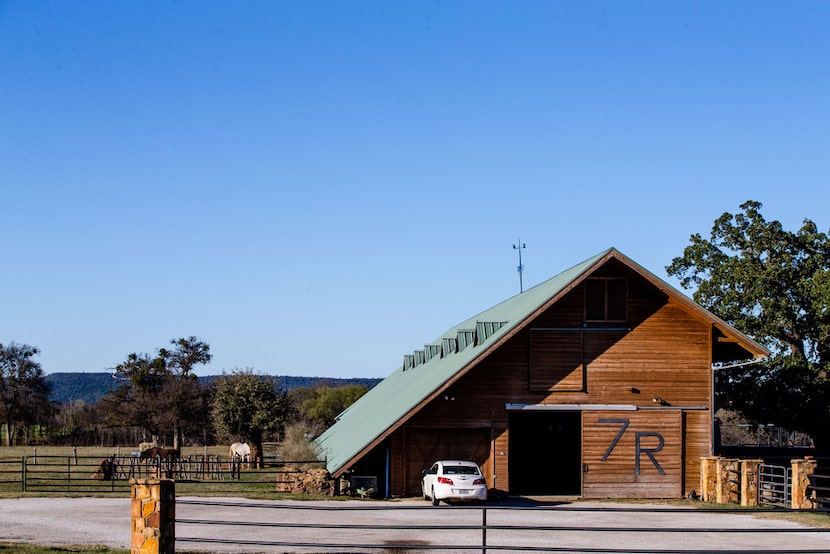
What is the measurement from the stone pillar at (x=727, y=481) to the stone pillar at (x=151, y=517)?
71.9 feet

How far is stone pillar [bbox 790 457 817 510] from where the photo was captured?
1243 inches

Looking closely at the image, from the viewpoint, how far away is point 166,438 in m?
90.4

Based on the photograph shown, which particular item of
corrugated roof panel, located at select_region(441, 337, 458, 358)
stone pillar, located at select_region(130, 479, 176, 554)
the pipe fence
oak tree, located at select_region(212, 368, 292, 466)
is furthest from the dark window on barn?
oak tree, located at select_region(212, 368, 292, 466)

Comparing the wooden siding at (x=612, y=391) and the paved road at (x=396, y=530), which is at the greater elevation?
the wooden siding at (x=612, y=391)

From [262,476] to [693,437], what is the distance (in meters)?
19.3

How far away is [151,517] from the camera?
16.8m

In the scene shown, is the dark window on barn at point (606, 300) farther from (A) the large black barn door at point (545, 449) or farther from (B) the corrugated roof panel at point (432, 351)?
(B) the corrugated roof panel at point (432, 351)

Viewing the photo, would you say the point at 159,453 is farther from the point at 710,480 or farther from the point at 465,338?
the point at 710,480

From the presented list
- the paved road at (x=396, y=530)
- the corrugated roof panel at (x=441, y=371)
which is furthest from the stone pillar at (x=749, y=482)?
the corrugated roof panel at (x=441, y=371)

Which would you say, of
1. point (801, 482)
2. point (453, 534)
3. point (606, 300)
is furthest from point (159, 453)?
point (801, 482)

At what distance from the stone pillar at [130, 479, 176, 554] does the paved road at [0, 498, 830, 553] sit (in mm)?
1874

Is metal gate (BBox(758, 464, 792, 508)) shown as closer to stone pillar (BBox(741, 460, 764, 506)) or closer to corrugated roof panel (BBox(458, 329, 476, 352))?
stone pillar (BBox(741, 460, 764, 506))

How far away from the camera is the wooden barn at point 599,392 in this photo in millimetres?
34469

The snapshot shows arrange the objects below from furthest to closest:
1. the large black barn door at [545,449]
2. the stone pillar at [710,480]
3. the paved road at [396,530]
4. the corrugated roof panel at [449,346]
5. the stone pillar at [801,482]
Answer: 1. the large black barn door at [545,449]
2. the corrugated roof panel at [449,346]
3. the stone pillar at [710,480]
4. the stone pillar at [801,482]
5. the paved road at [396,530]
